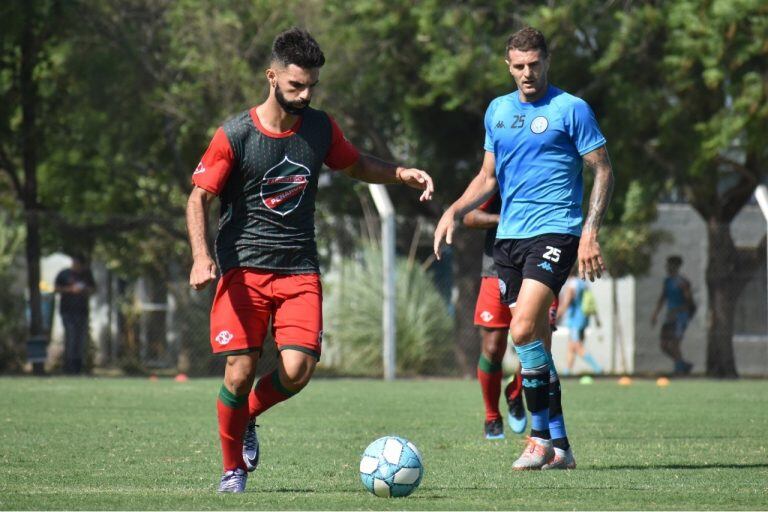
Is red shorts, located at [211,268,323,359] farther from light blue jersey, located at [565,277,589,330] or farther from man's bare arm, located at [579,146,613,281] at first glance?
light blue jersey, located at [565,277,589,330]

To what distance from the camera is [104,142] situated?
2186 cm

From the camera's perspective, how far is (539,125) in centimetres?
756

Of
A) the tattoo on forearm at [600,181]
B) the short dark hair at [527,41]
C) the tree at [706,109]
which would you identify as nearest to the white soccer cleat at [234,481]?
the tattoo on forearm at [600,181]

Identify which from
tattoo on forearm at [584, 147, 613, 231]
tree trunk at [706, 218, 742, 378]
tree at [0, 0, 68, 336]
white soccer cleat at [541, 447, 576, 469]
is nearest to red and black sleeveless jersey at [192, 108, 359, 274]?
tattoo on forearm at [584, 147, 613, 231]

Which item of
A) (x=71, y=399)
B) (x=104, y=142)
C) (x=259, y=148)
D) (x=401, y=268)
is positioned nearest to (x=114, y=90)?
(x=104, y=142)

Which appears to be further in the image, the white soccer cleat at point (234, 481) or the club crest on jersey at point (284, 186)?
the club crest on jersey at point (284, 186)

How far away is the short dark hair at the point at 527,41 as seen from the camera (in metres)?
7.47

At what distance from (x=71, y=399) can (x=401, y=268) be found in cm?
856

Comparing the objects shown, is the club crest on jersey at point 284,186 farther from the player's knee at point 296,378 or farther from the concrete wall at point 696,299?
the concrete wall at point 696,299

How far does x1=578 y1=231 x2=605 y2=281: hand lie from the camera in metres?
7.07

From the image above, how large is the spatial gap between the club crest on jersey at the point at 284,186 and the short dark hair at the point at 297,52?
465 mm

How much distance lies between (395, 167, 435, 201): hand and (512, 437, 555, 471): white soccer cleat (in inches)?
63.8

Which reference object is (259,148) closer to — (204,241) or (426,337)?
(204,241)

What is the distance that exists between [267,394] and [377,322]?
1376cm
